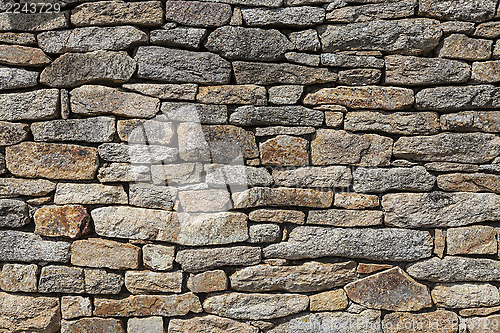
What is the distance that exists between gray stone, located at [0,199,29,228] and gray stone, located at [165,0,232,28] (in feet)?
4.71

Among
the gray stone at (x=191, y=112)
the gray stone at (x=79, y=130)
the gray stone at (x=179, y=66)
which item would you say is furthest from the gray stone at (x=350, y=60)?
the gray stone at (x=79, y=130)

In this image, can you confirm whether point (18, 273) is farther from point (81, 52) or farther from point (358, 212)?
point (358, 212)

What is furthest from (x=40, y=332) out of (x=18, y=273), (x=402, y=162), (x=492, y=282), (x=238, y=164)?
(x=492, y=282)

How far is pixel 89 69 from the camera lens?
2.29 m

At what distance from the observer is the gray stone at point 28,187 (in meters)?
2.29

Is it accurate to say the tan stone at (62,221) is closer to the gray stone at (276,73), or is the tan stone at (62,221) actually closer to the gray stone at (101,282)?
the gray stone at (101,282)

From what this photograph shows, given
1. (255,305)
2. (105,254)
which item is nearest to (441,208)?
(255,305)

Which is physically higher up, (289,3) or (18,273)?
(289,3)

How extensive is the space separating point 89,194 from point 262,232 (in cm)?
106

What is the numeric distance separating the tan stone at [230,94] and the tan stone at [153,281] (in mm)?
1066


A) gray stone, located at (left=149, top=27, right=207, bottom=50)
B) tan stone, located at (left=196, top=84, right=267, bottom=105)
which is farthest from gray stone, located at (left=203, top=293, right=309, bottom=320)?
gray stone, located at (left=149, top=27, right=207, bottom=50)

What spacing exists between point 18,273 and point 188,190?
1140mm

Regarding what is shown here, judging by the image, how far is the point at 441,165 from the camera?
2299 mm

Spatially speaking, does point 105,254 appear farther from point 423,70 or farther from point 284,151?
point 423,70
